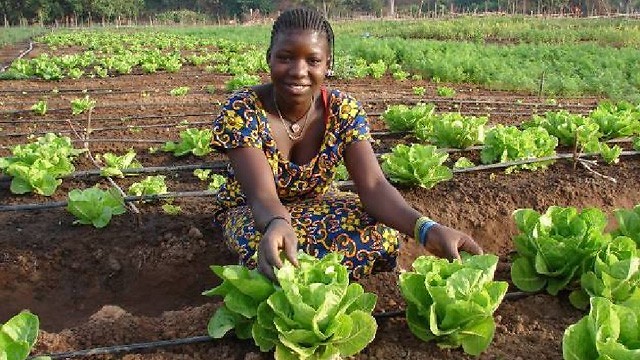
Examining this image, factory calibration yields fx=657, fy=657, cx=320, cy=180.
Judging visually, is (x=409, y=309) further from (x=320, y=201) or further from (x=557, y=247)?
(x=320, y=201)

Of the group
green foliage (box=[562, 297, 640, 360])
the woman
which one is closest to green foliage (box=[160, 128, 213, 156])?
the woman

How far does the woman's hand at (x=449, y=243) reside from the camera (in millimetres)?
2719

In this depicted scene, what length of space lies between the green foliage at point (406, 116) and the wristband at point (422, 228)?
3.97m

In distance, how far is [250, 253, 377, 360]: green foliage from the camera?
7.56 feet

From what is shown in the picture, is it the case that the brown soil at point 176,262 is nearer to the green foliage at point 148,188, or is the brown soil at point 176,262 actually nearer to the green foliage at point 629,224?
the green foliage at point 148,188

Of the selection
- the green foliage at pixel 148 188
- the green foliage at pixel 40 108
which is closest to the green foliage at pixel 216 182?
the green foliage at pixel 148 188

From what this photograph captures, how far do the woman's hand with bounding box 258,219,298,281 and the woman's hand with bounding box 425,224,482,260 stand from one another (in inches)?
24.0

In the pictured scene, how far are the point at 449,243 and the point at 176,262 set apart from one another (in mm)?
2010

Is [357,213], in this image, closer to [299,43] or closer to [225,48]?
[299,43]

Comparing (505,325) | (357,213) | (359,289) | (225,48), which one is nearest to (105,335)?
(359,289)

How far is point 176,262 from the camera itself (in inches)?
162

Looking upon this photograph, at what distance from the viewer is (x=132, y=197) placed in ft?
14.9

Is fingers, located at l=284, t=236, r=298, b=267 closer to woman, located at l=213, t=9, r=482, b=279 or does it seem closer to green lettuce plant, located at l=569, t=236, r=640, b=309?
woman, located at l=213, t=9, r=482, b=279

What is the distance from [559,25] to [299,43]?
97.5 feet
